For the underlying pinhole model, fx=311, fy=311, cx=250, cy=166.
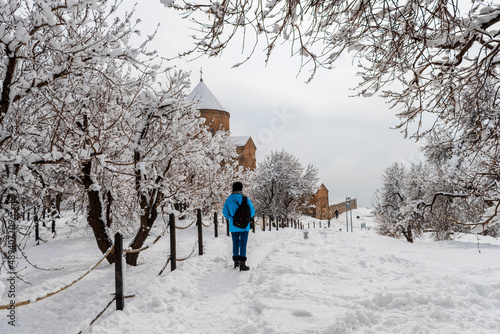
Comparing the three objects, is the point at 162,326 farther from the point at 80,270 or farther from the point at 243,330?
the point at 80,270

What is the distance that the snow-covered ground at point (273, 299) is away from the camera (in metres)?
4.08

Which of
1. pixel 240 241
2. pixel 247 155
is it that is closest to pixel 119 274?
pixel 240 241

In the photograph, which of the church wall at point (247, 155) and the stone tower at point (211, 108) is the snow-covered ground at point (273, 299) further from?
the church wall at point (247, 155)

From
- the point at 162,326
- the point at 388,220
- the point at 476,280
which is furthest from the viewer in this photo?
the point at 388,220

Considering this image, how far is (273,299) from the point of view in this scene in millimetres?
4887

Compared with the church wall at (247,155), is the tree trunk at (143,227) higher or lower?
lower

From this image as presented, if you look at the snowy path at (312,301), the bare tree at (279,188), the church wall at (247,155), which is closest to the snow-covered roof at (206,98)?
the church wall at (247,155)

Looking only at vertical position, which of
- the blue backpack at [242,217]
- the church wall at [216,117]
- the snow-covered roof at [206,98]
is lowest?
the blue backpack at [242,217]

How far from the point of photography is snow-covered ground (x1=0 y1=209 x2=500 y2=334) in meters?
4.08

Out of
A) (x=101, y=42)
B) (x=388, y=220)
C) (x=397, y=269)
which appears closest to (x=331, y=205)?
(x=388, y=220)

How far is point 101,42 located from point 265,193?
3243cm

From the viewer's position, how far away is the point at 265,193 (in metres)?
36.3

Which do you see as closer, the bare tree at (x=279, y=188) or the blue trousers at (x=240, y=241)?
the blue trousers at (x=240, y=241)

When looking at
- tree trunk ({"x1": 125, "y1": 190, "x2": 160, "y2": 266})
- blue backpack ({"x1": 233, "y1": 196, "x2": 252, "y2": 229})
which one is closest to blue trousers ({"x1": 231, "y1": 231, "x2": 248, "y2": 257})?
blue backpack ({"x1": 233, "y1": 196, "x2": 252, "y2": 229})
